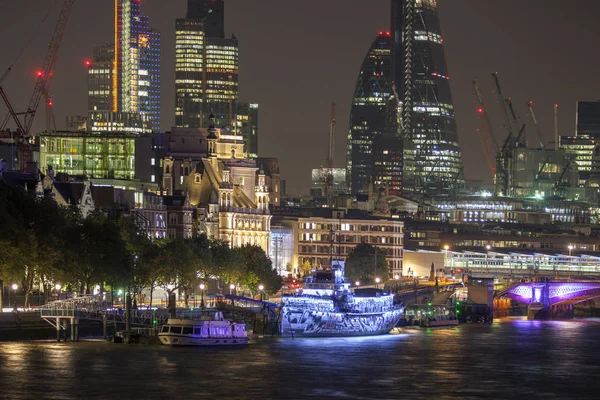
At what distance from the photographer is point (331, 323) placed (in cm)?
16825

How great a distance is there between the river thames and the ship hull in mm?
3656

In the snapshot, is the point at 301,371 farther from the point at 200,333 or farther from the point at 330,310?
the point at 330,310

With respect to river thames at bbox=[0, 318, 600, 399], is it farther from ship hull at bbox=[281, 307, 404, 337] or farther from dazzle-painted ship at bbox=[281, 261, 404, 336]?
dazzle-painted ship at bbox=[281, 261, 404, 336]

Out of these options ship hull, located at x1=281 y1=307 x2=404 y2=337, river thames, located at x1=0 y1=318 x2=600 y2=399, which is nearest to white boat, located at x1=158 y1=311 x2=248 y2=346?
river thames, located at x1=0 y1=318 x2=600 y2=399

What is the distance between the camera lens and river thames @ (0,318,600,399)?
384ft

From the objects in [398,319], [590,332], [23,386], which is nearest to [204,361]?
[23,386]

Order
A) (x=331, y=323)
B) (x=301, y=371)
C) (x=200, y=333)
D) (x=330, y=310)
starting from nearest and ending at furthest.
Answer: (x=301, y=371) → (x=200, y=333) → (x=330, y=310) → (x=331, y=323)

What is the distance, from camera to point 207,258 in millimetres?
188125

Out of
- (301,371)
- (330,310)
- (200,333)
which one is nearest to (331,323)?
(330,310)

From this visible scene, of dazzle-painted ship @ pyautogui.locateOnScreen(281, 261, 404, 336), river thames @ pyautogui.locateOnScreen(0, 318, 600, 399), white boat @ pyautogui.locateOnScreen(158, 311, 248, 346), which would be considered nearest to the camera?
river thames @ pyautogui.locateOnScreen(0, 318, 600, 399)

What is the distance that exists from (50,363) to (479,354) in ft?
137

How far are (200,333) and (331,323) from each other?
78.4ft

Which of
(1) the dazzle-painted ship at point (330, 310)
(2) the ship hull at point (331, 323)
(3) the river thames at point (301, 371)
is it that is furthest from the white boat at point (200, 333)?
(2) the ship hull at point (331, 323)

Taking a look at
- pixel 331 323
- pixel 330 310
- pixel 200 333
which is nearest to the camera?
pixel 200 333
